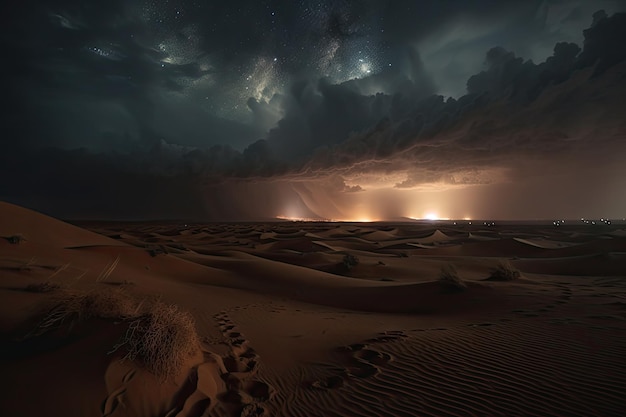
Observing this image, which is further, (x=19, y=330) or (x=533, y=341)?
(x=533, y=341)

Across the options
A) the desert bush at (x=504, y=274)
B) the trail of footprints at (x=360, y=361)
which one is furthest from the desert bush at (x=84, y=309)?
the desert bush at (x=504, y=274)

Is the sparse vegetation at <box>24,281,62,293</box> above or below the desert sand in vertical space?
above

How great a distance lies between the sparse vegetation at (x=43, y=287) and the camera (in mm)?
7047

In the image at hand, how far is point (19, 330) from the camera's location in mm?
4828

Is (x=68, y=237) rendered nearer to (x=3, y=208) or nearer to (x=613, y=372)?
(x=3, y=208)

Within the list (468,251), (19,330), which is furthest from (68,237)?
(468,251)

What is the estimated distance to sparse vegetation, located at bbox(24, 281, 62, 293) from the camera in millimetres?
7047

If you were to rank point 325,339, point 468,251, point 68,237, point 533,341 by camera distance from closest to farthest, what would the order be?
point 533,341
point 325,339
point 68,237
point 468,251

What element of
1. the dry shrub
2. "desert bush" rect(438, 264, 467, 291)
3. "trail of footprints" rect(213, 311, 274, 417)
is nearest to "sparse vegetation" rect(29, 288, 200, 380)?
the dry shrub

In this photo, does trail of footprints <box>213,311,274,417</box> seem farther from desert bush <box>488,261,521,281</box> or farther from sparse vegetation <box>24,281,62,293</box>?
desert bush <box>488,261,521,281</box>

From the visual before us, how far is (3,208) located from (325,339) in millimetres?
22354

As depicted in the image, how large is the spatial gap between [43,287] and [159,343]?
514 centimetres

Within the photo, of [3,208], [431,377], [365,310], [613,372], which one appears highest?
[3,208]

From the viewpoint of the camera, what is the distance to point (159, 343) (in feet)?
13.9
